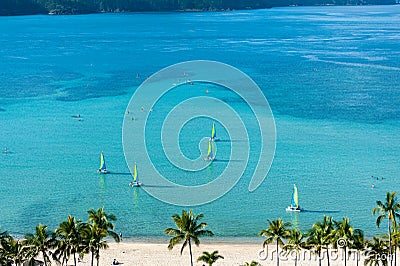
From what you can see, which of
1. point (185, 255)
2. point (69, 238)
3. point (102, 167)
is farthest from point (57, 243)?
point (102, 167)

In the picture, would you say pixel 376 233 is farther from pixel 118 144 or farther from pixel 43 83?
pixel 43 83

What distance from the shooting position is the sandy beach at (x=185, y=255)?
59.3m

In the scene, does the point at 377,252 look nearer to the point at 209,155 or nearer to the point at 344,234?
the point at 344,234

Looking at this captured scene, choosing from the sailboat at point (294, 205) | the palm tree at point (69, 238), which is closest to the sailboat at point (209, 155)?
the sailboat at point (294, 205)

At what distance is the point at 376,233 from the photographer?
225 ft

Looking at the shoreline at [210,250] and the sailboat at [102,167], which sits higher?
the sailboat at [102,167]

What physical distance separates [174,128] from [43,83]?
55.2 meters

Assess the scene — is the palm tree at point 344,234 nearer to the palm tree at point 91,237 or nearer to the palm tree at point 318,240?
the palm tree at point 318,240

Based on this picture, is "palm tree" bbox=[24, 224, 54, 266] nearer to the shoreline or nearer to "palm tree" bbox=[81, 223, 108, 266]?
"palm tree" bbox=[81, 223, 108, 266]
